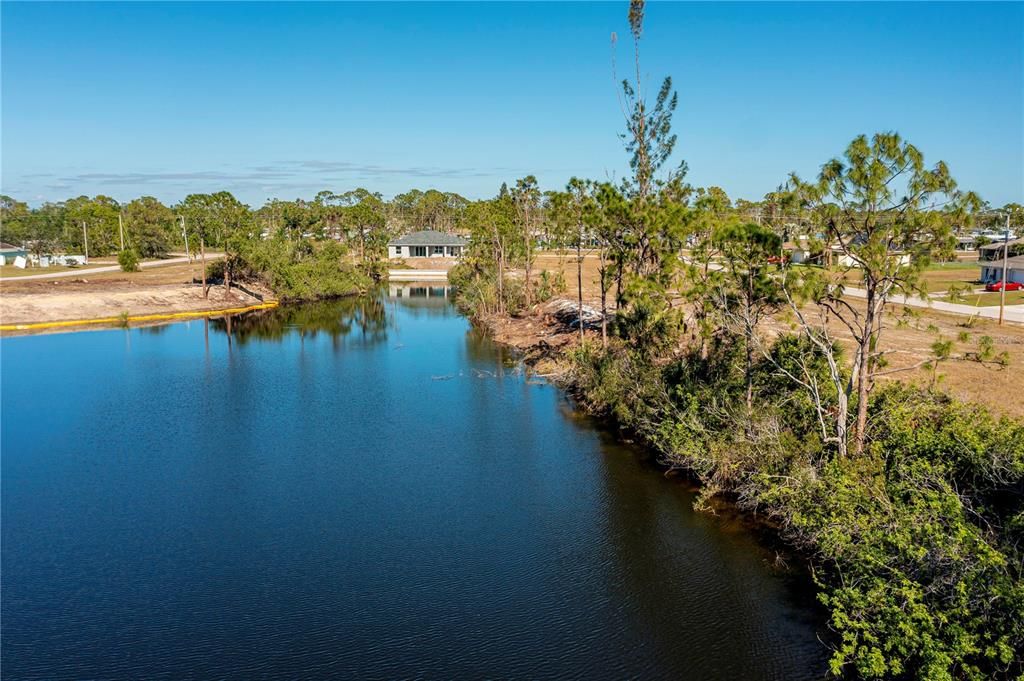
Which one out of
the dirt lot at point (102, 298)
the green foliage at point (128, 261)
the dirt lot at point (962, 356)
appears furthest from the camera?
the green foliage at point (128, 261)

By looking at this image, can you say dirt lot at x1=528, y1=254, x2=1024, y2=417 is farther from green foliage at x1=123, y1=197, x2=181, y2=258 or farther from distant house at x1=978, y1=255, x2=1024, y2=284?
green foliage at x1=123, y1=197, x2=181, y2=258

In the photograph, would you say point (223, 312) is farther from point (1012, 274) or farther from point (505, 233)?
point (1012, 274)

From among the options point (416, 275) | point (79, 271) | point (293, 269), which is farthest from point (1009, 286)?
point (79, 271)

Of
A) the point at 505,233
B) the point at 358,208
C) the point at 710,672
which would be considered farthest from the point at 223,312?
the point at 710,672

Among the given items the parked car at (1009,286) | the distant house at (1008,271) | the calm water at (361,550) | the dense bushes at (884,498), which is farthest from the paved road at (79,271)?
the distant house at (1008,271)

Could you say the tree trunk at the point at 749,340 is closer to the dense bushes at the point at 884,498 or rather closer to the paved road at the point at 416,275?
the dense bushes at the point at 884,498

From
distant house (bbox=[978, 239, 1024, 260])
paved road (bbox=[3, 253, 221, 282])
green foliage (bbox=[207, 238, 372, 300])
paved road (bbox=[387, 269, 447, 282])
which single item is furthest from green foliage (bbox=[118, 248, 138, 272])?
distant house (bbox=[978, 239, 1024, 260])
